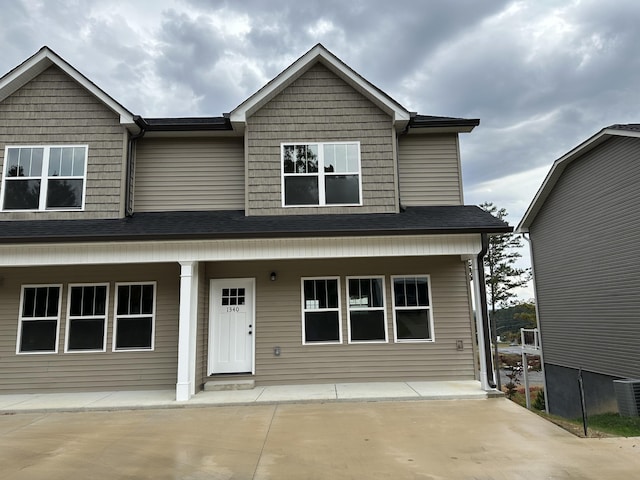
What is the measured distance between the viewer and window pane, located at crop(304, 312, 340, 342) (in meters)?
8.55

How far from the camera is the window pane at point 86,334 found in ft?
27.5

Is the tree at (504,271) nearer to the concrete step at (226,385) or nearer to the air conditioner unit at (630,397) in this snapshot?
the air conditioner unit at (630,397)

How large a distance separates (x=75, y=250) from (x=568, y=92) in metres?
17.8

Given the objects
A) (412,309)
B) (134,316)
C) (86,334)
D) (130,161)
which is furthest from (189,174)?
(412,309)

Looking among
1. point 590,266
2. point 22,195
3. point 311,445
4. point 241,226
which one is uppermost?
point 22,195

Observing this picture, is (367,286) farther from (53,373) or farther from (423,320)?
(53,373)

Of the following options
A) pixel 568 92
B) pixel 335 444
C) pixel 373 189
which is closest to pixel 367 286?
pixel 373 189

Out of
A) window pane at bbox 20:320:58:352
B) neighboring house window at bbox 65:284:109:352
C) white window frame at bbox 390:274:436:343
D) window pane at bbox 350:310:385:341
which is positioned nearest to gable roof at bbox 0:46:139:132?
neighboring house window at bbox 65:284:109:352

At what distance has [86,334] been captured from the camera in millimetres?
8422

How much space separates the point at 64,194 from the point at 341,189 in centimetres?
581

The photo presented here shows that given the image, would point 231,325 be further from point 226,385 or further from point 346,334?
point 346,334

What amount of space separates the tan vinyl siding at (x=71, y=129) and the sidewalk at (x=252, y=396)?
3.54m

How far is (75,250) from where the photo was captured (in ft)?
24.0

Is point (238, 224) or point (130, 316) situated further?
point (130, 316)
